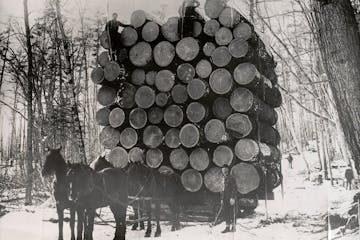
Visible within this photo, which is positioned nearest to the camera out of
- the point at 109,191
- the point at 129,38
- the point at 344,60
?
the point at 344,60

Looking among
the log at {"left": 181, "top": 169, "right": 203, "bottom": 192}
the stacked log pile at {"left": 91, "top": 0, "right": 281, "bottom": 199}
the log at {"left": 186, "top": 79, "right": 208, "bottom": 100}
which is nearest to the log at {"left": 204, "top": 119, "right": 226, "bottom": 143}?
the stacked log pile at {"left": 91, "top": 0, "right": 281, "bottom": 199}

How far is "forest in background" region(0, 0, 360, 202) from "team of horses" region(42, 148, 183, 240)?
0.26m

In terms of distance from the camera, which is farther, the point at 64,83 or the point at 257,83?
the point at 64,83

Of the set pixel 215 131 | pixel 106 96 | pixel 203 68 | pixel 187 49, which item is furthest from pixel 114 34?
pixel 215 131

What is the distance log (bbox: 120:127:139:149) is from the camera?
4.14 meters

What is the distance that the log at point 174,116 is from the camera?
13.2ft

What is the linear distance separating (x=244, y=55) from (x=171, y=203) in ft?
5.49

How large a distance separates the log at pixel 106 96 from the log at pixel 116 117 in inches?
4.4

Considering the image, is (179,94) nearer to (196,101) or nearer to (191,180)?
(196,101)

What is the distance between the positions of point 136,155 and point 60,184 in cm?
97

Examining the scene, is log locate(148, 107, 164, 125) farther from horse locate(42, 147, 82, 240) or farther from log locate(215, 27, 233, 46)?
horse locate(42, 147, 82, 240)

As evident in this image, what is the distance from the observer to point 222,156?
12.7 feet

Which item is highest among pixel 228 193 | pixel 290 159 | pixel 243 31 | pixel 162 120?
pixel 243 31

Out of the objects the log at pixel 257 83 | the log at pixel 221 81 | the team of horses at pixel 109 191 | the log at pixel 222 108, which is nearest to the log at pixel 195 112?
the log at pixel 222 108
